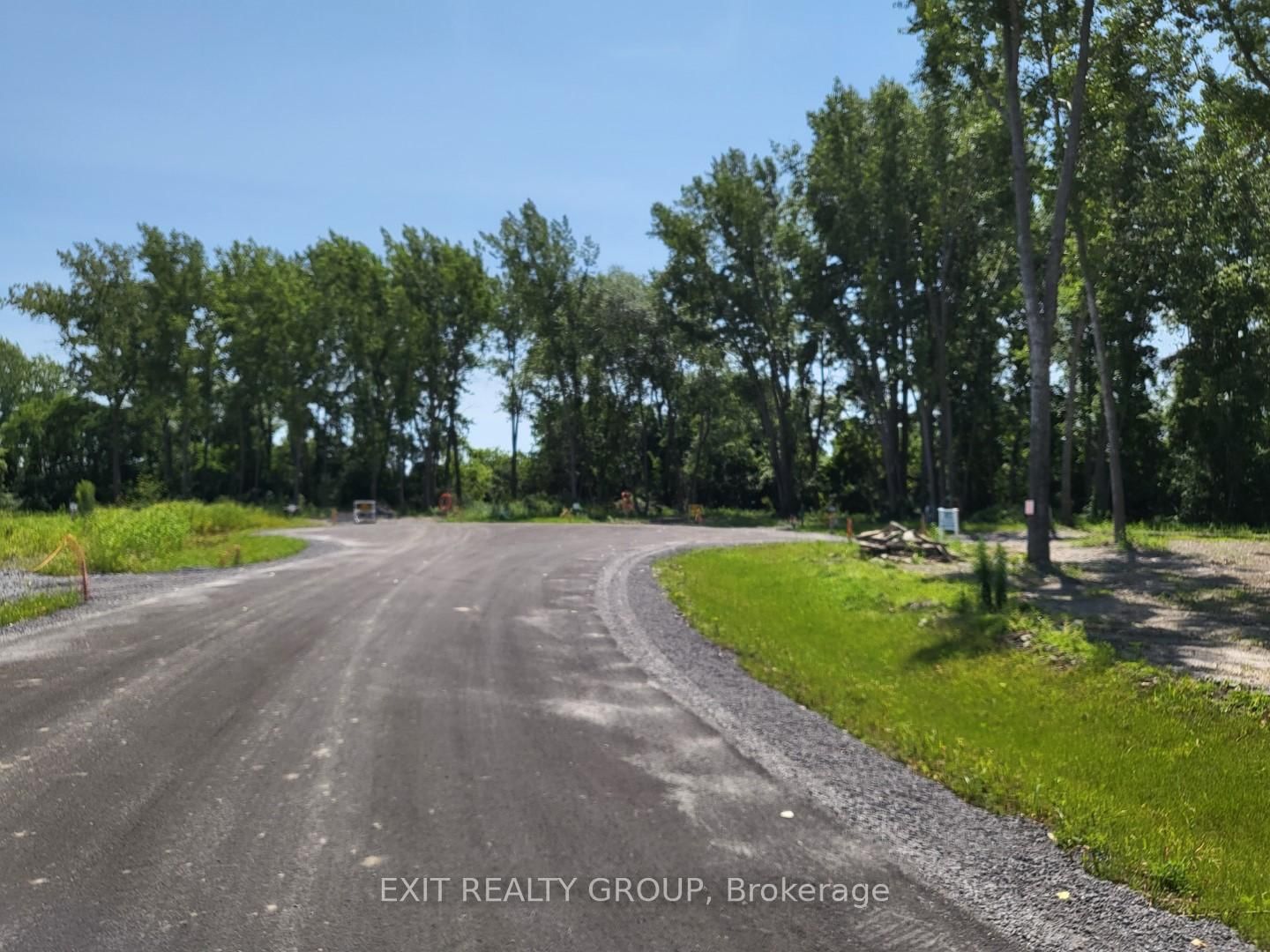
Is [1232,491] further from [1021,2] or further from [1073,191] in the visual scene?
[1021,2]

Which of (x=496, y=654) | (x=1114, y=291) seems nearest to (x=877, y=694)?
(x=496, y=654)

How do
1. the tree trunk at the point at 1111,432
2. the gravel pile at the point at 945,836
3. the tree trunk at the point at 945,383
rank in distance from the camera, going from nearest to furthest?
the gravel pile at the point at 945,836 < the tree trunk at the point at 1111,432 < the tree trunk at the point at 945,383

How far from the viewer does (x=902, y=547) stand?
22.5 meters

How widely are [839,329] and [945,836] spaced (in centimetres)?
3738

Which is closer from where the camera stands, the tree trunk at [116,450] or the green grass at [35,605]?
the green grass at [35,605]

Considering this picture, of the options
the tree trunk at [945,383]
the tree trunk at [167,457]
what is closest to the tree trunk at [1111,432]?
the tree trunk at [945,383]

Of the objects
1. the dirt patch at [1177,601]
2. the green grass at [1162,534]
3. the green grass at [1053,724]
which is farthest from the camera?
the green grass at [1162,534]

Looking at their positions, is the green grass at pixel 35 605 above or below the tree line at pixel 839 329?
below

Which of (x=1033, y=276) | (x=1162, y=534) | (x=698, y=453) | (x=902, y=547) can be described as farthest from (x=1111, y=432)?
(x=698, y=453)

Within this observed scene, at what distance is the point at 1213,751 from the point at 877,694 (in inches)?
115

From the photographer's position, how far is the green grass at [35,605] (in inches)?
467

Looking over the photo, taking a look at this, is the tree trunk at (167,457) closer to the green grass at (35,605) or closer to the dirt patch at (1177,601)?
the green grass at (35,605)

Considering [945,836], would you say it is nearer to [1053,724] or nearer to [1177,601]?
[1053,724]

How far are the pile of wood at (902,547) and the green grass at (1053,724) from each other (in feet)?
21.1
